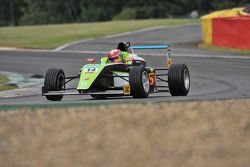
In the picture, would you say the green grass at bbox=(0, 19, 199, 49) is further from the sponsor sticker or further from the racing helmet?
the sponsor sticker

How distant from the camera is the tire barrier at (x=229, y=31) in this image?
27906 millimetres

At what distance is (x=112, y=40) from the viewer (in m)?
38.3

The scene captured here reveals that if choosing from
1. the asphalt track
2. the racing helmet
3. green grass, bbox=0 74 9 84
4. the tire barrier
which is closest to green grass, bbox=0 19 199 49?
the asphalt track

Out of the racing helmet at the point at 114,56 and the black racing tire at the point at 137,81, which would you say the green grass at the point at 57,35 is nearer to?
the racing helmet at the point at 114,56

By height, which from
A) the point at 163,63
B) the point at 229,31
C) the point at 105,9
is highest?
the point at 105,9

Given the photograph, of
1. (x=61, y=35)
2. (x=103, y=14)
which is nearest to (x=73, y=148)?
(x=61, y=35)

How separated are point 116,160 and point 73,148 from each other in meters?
0.75

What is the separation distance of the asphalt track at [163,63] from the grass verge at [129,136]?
108 inches

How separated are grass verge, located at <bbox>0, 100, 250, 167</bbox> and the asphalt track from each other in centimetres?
275

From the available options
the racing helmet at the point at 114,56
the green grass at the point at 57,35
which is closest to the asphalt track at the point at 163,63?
the racing helmet at the point at 114,56

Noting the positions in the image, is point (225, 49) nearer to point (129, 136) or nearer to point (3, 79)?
point (3, 79)

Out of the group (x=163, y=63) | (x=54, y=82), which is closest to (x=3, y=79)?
(x=54, y=82)

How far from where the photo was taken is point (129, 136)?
769 centimetres

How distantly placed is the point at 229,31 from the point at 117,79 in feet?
53.6
